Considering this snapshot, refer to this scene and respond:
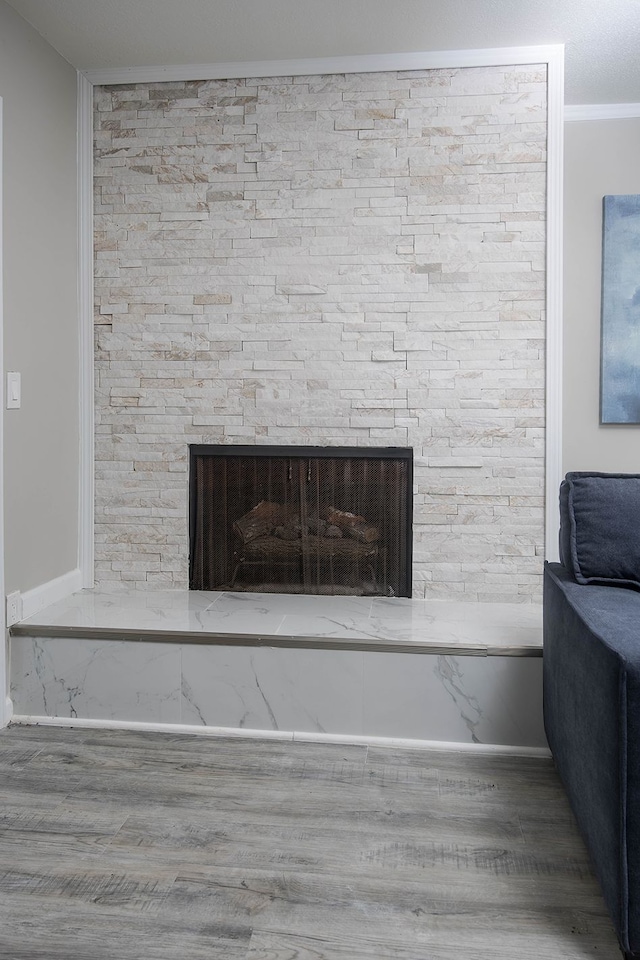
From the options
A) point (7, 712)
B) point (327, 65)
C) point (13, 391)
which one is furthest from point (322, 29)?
point (7, 712)

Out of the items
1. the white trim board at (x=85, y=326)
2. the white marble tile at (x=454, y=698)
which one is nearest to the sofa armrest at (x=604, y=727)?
the white marble tile at (x=454, y=698)

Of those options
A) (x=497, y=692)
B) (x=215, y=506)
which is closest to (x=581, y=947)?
(x=497, y=692)

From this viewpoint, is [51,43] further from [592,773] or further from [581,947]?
[581,947]

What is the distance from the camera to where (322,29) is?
276 centimetres

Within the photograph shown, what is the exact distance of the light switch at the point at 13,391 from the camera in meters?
2.59

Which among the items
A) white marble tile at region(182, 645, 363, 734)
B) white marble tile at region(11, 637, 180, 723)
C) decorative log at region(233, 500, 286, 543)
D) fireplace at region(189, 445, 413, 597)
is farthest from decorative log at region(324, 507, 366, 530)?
white marble tile at region(11, 637, 180, 723)

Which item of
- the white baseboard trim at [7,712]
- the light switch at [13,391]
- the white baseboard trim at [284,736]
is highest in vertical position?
the light switch at [13,391]

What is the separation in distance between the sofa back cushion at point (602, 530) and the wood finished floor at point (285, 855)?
656 mm

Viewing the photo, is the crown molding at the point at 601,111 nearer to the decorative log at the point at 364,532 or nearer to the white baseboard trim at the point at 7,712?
the decorative log at the point at 364,532

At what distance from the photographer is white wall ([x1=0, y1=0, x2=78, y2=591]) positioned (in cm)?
262

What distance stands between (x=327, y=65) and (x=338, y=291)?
89cm

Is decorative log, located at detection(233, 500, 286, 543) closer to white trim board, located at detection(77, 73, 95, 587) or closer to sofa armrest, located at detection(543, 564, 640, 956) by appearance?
white trim board, located at detection(77, 73, 95, 587)

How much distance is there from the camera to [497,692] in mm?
2445

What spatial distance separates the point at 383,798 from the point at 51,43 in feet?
9.67
